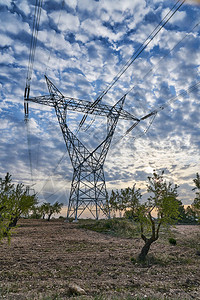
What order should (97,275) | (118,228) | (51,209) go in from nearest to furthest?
(97,275)
(118,228)
(51,209)

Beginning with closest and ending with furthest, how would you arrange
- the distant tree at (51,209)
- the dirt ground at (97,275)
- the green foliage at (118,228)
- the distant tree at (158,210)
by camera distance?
the dirt ground at (97,275) < the distant tree at (158,210) < the green foliage at (118,228) < the distant tree at (51,209)

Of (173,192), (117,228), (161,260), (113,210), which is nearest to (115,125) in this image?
(113,210)

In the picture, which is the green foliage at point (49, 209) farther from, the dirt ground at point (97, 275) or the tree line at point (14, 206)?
the dirt ground at point (97, 275)

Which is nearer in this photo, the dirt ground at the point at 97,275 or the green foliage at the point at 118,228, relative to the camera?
the dirt ground at the point at 97,275

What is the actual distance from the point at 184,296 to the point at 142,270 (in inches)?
129

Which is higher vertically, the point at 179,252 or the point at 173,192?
the point at 173,192

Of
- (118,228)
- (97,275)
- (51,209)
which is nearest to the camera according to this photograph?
(97,275)

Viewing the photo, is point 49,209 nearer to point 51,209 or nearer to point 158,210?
point 51,209

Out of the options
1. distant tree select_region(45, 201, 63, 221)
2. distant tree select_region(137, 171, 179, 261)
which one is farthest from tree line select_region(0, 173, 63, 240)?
distant tree select_region(137, 171, 179, 261)

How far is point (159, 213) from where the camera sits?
40.7 feet

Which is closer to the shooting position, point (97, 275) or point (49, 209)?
point (97, 275)

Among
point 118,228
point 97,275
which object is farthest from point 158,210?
point 118,228

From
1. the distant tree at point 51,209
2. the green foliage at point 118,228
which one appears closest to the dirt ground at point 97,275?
the green foliage at point 118,228

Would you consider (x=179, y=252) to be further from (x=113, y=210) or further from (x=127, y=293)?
(x=113, y=210)
